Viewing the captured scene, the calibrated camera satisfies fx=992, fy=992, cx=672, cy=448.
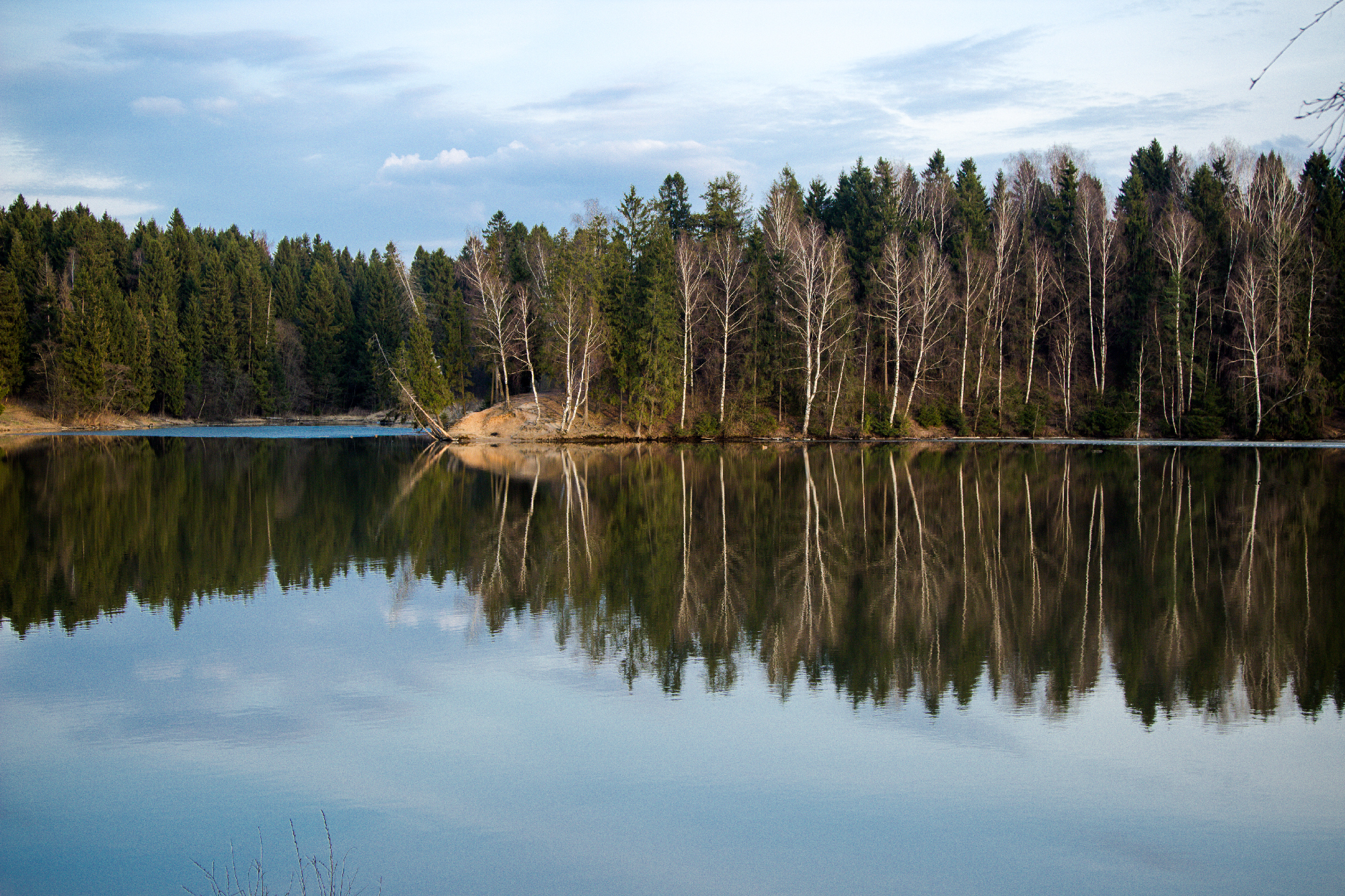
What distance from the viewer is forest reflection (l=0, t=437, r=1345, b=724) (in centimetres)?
1104

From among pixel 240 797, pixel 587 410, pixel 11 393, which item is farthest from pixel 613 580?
pixel 11 393

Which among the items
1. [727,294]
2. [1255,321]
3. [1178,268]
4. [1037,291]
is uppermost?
[1178,268]

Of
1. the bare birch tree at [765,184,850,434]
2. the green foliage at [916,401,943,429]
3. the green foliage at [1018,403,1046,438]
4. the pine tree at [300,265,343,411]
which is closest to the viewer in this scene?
the bare birch tree at [765,184,850,434]

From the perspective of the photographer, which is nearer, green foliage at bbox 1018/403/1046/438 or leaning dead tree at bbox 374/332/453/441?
leaning dead tree at bbox 374/332/453/441

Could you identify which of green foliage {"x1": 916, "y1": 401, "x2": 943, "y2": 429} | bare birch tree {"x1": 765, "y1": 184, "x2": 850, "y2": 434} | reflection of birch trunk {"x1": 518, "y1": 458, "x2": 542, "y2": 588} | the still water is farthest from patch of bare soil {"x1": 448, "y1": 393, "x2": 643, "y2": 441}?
the still water

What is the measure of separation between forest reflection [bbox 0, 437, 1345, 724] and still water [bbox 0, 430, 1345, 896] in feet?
0.32

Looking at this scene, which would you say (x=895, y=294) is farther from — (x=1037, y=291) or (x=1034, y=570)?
(x=1034, y=570)

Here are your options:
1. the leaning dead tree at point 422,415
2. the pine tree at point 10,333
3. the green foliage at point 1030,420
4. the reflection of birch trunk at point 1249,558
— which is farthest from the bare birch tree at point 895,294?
the pine tree at point 10,333

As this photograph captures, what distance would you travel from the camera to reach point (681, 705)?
31.9 ft

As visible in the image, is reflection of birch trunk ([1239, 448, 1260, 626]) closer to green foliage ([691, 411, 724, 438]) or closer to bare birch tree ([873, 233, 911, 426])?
bare birch tree ([873, 233, 911, 426])

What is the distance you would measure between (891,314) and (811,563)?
4336cm

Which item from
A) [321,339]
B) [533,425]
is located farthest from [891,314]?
[321,339]

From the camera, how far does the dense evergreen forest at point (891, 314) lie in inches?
2074

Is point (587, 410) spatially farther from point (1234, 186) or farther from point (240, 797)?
point (240, 797)
